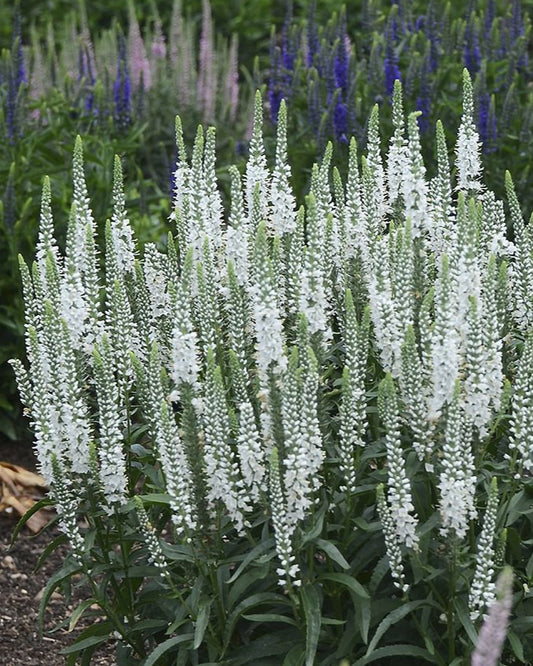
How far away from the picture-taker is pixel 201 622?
369 centimetres

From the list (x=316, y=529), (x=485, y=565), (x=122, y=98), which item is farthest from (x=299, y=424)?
(x=122, y=98)

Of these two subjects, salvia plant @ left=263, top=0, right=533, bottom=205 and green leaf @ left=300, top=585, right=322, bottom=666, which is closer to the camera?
green leaf @ left=300, top=585, right=322, bottom=666

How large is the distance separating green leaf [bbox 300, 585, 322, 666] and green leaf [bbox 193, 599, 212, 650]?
32 cm

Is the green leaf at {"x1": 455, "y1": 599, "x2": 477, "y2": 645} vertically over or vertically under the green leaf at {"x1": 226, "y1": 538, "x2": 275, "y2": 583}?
under

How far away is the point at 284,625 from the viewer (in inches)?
158

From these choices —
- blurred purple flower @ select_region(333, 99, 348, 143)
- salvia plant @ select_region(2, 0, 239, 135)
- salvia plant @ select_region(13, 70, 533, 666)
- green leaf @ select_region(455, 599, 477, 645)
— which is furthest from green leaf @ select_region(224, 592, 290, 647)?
salvia plant @ select_region(2, 0, 239, 135)

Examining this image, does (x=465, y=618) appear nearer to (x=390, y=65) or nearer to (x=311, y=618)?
(x=311, y=618)

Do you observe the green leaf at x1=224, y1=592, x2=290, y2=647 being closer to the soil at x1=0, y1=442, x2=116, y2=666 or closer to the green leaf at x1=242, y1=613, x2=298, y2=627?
the green leaf at x1=242, y1=613, x2=298, y2=627

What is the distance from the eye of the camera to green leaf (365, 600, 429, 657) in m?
3.57

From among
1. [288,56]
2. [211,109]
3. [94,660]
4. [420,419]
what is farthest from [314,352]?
[211,109]

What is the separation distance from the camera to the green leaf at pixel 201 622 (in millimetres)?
3631

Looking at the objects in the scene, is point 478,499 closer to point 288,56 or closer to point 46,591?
point 46,591

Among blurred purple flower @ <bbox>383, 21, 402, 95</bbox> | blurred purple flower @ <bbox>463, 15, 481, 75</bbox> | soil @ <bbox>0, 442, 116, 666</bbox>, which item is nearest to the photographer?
soil @ <bbox>0, 442, 116, 666</bbox>

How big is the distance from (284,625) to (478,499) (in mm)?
813
